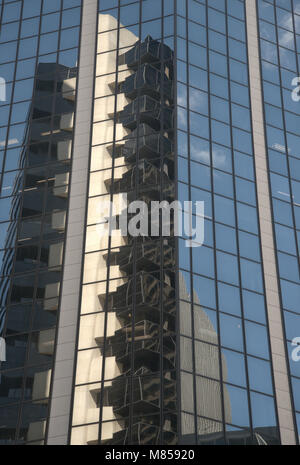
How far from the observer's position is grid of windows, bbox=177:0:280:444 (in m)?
51.9

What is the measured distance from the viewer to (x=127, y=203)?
59469mm

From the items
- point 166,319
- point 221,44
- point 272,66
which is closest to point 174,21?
point 221,44

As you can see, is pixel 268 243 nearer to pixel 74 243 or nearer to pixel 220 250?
pixel 220 250

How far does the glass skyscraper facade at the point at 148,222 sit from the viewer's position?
52.2 m

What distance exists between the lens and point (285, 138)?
67750mm

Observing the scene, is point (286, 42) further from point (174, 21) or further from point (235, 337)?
point (235, 337)

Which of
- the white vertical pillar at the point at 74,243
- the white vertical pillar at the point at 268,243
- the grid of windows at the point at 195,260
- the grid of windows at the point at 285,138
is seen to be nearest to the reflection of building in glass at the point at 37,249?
the white vertical pillar at the point at 74,243

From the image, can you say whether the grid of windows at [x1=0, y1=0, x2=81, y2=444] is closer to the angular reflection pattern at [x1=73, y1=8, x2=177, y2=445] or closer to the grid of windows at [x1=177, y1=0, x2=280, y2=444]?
the angular reflection pattern at [x1=73, y1=8, x2=177, y2=445]

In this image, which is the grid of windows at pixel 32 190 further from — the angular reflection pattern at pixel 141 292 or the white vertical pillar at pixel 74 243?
the angular reflection pattern at pixel 141 292

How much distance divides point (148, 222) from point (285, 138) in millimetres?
15438

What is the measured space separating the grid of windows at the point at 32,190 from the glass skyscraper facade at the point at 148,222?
0.11 m

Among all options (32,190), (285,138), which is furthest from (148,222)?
(285,138)

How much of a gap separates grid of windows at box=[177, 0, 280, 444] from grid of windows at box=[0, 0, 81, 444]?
8346 millimetres
